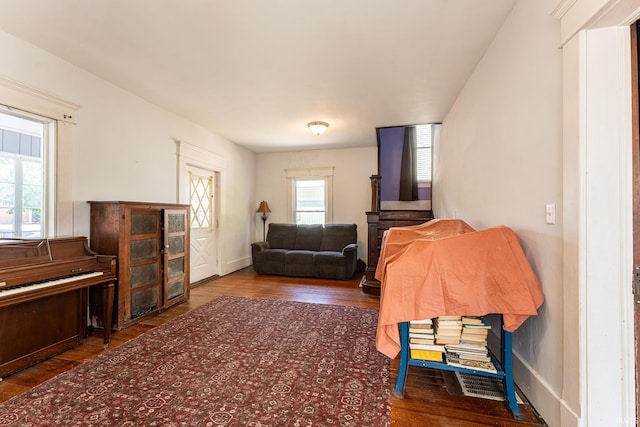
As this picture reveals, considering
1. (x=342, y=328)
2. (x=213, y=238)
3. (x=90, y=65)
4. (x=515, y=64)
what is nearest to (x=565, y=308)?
(x=515, y=64)

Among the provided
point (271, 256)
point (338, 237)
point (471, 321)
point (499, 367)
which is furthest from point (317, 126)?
point (499, 367)

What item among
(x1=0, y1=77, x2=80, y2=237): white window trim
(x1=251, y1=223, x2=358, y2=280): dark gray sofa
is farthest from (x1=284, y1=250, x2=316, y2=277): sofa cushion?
(x1=0, y1=77, x2=80, y2=237): white window trim

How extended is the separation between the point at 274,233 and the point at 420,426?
4726 millimetres

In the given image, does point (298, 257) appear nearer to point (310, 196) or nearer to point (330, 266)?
point (330, 266)

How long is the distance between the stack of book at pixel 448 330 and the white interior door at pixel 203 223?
154 inches

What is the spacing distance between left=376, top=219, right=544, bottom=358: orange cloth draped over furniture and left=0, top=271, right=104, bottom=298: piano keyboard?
8.08 ft

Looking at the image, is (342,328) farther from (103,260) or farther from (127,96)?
(127,96)

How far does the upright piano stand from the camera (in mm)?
1944

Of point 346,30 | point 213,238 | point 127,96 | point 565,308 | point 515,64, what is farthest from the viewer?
point 213,238

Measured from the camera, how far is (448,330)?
169 cm

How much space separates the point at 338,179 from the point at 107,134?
13.3ft

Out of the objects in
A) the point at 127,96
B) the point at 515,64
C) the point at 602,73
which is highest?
the point at 127,96

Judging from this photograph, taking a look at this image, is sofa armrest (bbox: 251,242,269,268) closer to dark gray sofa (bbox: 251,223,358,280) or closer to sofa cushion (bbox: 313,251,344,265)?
dark gray sofa (bbox: 251,223,358,280)

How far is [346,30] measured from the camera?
208 cm
